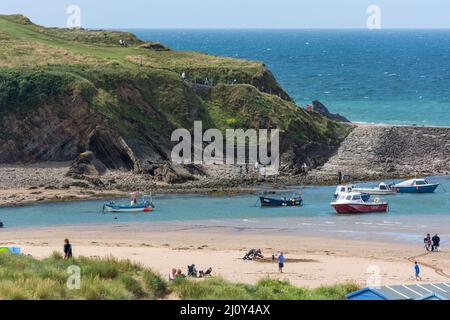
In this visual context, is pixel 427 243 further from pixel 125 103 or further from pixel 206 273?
pixel 125 103

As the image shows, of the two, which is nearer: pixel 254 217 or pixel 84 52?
pixel 254 217

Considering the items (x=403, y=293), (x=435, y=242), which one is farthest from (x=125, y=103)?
(x=403, y=293)

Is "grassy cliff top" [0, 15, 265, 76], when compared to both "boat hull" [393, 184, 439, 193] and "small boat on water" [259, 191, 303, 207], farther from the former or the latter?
"boat hull" [393, 184, 439, 193]

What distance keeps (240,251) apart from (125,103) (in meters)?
33.2

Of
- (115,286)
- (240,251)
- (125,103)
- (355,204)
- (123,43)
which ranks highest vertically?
(123,43)

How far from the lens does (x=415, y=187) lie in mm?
67438

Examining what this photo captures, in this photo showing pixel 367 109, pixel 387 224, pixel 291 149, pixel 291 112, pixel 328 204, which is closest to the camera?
pixel 387 224

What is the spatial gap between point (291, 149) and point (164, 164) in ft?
37.3

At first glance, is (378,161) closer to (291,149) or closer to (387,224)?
(291,149)

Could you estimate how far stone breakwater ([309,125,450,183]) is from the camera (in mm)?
74750

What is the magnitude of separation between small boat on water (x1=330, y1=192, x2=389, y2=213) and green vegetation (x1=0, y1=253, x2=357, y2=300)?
27239 millimetres

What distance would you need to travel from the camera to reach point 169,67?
87.2 metres
